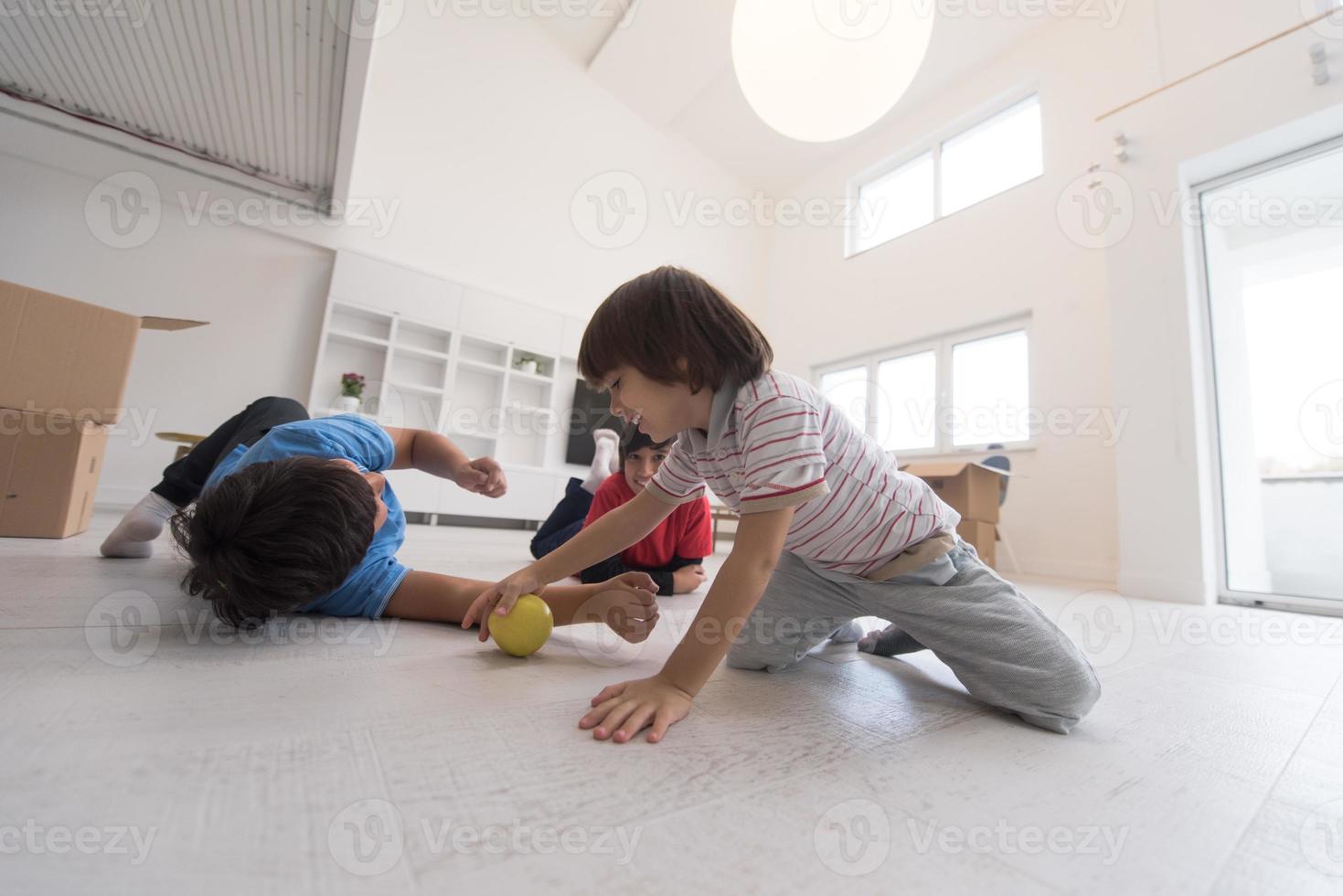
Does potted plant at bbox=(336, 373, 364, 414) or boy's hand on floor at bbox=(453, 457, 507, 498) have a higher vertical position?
potted plant at bbox=(336, 373, 364, 414)

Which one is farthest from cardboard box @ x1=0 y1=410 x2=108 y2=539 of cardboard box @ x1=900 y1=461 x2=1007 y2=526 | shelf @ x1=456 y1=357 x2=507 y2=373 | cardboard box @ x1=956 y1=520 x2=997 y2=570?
cardboard box @ x1=956 y1=520 x2=997 y2=570

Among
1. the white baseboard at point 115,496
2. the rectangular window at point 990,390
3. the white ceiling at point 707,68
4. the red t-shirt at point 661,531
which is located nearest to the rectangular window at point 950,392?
the rectangular window at point 990,390

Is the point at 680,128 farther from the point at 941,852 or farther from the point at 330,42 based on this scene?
the point at 941,852

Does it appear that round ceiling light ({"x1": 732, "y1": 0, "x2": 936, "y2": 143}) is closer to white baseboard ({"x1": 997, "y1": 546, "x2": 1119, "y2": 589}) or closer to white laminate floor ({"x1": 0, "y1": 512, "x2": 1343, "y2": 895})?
white laminate floor ({"x1": 0, "y1": 512, "x2": 1343, "y2": 895})

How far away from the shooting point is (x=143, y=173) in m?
3.04

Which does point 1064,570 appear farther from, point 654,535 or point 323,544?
point 323,544

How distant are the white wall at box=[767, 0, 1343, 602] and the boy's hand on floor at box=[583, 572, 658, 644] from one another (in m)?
2.44

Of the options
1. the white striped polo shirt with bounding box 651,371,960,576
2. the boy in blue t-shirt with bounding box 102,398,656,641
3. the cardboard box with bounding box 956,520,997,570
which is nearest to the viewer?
the white striped polo shirt with bounding box 651,371,960,576

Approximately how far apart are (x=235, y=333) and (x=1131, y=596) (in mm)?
4935

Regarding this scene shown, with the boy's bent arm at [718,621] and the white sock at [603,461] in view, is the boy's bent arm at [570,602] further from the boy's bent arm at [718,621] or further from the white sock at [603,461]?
the white sock at [603,461]

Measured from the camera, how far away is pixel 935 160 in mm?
4484

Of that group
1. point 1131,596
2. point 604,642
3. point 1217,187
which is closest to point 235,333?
point 604,642

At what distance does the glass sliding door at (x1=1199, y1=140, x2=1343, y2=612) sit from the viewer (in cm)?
217

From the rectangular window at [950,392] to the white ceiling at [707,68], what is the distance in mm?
2154
